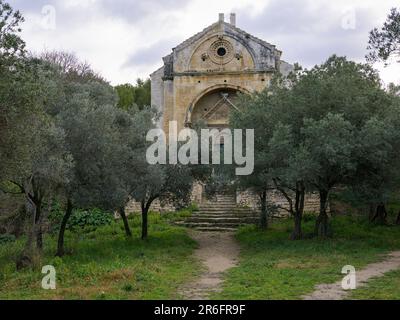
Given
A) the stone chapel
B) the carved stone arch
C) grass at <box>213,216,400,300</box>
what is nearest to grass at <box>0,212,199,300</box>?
grass at <box>213,216,400,300</box>

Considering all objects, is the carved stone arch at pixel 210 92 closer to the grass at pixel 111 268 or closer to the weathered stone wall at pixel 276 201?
the weathered stone wall at pixel 276 201

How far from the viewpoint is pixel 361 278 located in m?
14.3

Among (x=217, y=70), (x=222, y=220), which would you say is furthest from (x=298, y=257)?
(x=217, y=70)

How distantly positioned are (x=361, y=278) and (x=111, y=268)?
6.77 metres

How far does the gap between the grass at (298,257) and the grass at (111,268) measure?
173 cm

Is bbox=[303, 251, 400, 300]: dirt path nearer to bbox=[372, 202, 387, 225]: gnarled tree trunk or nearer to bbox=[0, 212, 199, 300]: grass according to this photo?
bbox=[0, 212, 199, 300]: grass

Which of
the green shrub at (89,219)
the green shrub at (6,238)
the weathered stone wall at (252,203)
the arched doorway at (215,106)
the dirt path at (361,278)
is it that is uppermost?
the arched doorway at (215,106)

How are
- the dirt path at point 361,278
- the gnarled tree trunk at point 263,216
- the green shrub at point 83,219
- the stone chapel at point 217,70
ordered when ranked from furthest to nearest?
the stone chapel at point 217,70, the green shrub at point 83,219, the gnarled tree trunk at point 263,216, the dirt path at point 361,278

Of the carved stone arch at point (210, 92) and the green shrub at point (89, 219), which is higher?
the carved stone arch at point (210, 92)

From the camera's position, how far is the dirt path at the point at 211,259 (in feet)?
42.6

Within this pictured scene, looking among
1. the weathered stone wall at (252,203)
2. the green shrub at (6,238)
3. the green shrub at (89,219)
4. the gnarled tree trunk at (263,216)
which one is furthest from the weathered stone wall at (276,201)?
the green shrub at (6,238)

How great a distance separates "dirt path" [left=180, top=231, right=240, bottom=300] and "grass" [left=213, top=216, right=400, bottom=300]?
34 cm

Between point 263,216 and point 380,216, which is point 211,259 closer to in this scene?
point 263,216
